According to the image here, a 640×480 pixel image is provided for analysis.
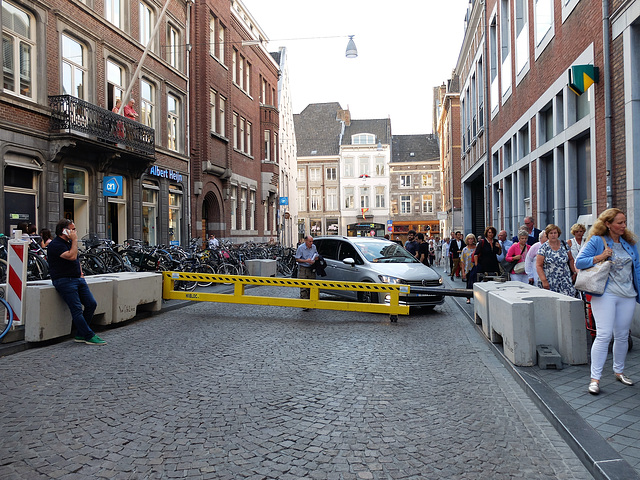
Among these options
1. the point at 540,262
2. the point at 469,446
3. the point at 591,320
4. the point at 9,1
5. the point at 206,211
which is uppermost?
A: the point at 9,1

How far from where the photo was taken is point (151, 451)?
3994 millimetres

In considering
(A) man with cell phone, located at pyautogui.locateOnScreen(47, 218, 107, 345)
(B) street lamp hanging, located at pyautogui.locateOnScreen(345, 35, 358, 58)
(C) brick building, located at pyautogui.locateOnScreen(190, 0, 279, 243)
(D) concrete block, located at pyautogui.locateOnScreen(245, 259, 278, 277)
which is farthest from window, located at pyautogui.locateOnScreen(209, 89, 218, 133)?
(A) man with cell phone, located at pyautogui.locateOnScreen(47, 218, 107, 345)

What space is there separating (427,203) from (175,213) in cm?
5003

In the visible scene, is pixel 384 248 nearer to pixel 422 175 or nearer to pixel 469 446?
pixel 469 446

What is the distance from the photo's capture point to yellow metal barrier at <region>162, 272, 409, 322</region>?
10.3m

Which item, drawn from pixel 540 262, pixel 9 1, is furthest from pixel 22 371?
pixel 9 1

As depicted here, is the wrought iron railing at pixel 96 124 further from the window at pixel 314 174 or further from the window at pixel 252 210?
the window at pixel 314 174

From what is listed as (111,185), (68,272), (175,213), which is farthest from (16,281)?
(175,213)

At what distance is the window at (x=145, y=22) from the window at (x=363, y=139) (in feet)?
170

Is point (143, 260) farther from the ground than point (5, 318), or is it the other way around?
point (143, 260)

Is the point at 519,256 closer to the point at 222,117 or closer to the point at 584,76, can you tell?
the point at 584,76

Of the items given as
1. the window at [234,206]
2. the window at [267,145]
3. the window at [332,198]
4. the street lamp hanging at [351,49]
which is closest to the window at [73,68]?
the street lamp hanging at [351,49]

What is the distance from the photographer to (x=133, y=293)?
33.8 ft

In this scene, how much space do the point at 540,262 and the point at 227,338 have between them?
475cm
